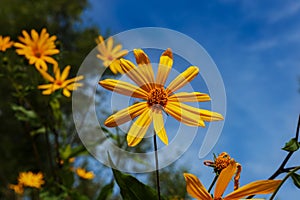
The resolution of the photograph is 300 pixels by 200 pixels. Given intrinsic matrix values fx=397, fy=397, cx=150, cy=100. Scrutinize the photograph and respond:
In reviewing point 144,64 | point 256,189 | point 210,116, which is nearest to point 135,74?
point 144,64

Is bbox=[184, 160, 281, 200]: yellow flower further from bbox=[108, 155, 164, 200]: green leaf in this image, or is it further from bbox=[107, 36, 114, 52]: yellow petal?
bbox=[107, 36, 114, 52]: yellow petal

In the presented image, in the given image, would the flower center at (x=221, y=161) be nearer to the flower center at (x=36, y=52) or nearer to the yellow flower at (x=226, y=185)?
the yellow flower at (x=226, y=185)

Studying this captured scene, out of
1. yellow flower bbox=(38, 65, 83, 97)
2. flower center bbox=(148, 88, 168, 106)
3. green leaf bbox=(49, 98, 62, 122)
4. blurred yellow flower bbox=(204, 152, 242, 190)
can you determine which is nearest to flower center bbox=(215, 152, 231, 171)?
blurred yellow flower bbox=(204, 152, 242, 190)

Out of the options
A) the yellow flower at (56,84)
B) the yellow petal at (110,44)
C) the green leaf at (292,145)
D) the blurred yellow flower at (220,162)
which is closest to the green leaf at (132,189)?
the blurred yellow flower at (220,162)

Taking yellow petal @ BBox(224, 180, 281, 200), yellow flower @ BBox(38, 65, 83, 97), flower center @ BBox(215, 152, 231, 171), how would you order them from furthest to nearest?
yellow flower @ BBox(38, 65, 83, 97) → flower center @ BBox(215, 152, 231, 171) → yellow petal @ BBox(224, 180, 281, 200)

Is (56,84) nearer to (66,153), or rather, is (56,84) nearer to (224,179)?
(66,153)

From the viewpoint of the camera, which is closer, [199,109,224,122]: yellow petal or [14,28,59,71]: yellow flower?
[199,109,224,122]: yellow petal
